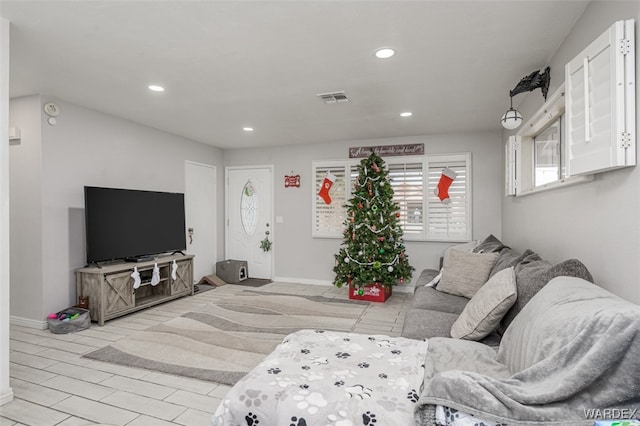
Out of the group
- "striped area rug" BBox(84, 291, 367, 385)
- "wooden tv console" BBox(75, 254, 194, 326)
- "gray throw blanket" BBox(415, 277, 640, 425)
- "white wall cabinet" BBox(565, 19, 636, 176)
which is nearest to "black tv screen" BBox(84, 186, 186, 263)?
"wooden tv console" BBox(75, 254, 194, 326)

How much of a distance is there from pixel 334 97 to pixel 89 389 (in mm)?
3318

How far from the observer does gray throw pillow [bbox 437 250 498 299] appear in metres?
3.22

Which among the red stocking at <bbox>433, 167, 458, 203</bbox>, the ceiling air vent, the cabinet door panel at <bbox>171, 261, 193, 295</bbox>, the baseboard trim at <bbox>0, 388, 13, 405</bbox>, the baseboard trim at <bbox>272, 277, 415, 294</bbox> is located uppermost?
the ceiling air vent

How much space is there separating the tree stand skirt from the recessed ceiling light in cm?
316

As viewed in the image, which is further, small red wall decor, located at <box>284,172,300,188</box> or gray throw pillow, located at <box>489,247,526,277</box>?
small red wall decor, located at <box>284,172,300,188</box>

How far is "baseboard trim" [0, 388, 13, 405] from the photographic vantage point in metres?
2.32

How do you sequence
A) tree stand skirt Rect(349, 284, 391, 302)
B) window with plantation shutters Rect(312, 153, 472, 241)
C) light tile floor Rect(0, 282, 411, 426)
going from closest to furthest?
light tile floor Rect(0, 282, 411, 426) → tree stand skirt Rect(349, 284, 391, 302) → window with plantation shutters Rect(312, 153, 472, 241)

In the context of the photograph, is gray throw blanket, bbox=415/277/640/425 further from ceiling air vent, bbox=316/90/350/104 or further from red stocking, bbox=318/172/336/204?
red stocking, bbox=318/172/336/204

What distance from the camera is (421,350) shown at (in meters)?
1.83

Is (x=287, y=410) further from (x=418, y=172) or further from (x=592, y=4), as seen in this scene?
(x=418, y=172)

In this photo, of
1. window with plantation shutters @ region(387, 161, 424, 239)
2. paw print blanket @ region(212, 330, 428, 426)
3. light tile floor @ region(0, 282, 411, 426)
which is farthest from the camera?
window with plantation shutters @ region(387, 161, 424, 239)

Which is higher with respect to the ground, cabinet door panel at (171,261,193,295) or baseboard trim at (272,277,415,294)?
cabinet door panel at (171,261,193,295)

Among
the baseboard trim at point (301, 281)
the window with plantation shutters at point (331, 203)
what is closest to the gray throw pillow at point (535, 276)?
the window with plantation shutters at point (331, 203)

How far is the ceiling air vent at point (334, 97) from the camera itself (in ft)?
11.7
